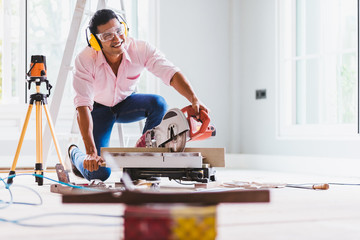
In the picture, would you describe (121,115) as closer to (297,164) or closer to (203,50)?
(297,164)

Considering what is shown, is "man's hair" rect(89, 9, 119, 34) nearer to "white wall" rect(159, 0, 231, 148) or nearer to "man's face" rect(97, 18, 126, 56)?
"man's face" rect(97, 18, 126, 56)

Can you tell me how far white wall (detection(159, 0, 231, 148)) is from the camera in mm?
5293

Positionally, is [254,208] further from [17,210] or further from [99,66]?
[99,66]

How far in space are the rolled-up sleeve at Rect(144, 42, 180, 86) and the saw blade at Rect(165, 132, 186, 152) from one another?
433 millimetres

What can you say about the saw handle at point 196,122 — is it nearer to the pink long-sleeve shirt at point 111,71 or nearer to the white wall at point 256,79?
the pink long-sleeve shirt at point 111,71

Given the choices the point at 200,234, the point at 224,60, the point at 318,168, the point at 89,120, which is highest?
the point at 224,60

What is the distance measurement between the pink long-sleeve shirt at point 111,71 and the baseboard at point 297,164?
2116 millimetres

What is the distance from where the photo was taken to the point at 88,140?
2475 millimetres

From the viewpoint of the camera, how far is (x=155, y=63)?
2.74 meters

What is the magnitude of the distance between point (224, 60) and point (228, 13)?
1.77ft

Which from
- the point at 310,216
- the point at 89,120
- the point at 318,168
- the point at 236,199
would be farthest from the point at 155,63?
the point at 318,168

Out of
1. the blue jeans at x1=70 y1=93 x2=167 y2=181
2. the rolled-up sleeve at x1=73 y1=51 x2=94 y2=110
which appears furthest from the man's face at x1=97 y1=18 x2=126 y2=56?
the blue jeans at x1=70 y1=93 x2=167 y2=181

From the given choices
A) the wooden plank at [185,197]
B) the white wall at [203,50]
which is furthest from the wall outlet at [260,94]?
the wooden plank at [185,197]

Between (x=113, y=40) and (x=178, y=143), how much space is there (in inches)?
25.6
